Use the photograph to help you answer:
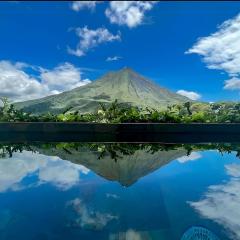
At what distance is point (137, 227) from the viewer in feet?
11.4

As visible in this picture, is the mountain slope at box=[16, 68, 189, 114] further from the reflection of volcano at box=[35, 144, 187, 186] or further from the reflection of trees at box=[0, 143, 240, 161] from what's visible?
the reflection of volcano at box=[35, 144, 187, 186]

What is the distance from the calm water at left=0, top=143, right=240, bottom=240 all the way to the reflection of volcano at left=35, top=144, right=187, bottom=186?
15 millimetres

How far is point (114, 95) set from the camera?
146 meters

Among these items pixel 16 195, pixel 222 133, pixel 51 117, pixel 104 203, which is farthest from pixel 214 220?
pixel 51 117

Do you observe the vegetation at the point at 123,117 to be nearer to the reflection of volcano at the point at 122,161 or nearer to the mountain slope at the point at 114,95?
the reflection of volcano at the point at 122,161

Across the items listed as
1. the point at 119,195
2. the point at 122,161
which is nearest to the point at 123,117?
the point at 122,161

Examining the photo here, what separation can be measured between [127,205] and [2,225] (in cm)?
130

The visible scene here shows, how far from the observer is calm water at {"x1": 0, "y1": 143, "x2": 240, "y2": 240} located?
3395mm

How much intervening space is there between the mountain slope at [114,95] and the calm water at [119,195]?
10507cm

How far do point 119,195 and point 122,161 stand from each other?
94.6 inches

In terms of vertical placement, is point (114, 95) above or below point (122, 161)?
above

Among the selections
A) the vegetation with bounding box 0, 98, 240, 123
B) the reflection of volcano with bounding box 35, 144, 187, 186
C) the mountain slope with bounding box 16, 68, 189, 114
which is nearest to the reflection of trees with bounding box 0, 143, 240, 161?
the reflection of volcano with bounding box 35, 144, 187, 186

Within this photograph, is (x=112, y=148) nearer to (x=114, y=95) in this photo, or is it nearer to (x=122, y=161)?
(x=122, y=161)

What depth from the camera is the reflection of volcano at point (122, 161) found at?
6.03m
